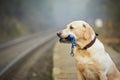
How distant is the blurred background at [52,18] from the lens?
4973 mm

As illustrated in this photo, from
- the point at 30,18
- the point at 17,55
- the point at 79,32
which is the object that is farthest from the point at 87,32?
the point at 30,18

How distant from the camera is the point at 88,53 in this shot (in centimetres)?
343

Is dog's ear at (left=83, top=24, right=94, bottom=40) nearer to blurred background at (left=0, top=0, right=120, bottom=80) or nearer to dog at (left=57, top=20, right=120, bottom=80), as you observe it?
dog at (left=57, top=20, right=120, bottom=80)

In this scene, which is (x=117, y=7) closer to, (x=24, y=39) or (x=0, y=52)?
(x=0, y=52)

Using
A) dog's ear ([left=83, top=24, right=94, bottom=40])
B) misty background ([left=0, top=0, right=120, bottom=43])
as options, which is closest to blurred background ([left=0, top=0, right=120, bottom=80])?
misty background ([left=0, top=0, right=120, bottom=43])

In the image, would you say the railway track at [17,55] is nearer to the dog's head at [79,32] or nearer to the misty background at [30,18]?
the misty background at [30,18]

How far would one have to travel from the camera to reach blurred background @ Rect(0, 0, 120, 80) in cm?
497

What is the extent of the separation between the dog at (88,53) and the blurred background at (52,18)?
78 cm

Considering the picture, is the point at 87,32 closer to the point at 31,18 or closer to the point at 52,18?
the point at 52,18

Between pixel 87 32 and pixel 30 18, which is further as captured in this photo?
pixel 30 18

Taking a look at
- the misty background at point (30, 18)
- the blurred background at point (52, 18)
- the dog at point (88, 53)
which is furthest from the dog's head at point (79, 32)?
the misty background at point (30, 18)

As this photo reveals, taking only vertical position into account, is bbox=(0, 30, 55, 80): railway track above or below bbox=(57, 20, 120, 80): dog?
below

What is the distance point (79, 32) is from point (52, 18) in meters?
5.88

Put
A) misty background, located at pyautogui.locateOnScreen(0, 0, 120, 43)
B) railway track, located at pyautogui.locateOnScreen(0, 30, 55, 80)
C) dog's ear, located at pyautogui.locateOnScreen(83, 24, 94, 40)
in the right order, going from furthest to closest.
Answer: misty background, located at pyautogui.locateOnScreen(0, 0, 120, 43) < railway track, located at pyautogui.locateOnScreen(0, 30, 55, 80) < dog's ear, located at pyautogui.locateOnScreen(83, 24, 94, 40)
